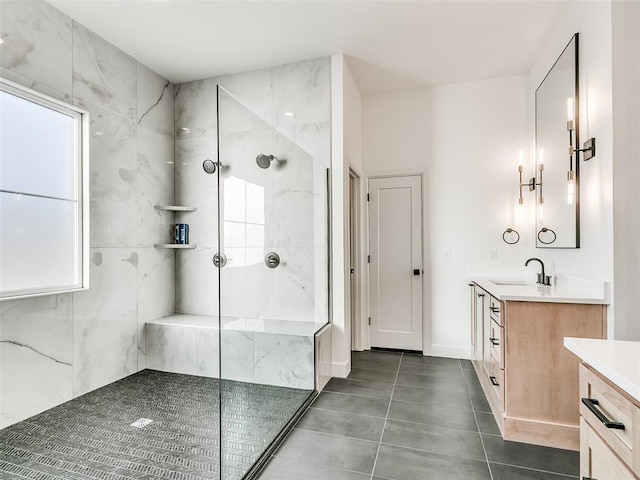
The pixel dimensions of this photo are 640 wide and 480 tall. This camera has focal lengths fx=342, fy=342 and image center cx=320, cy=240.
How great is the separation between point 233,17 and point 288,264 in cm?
186

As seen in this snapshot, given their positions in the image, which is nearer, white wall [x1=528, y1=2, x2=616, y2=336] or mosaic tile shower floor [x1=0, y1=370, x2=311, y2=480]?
mosaic tile shower floor [x1=0, y1=370, x2=311, y2=480]

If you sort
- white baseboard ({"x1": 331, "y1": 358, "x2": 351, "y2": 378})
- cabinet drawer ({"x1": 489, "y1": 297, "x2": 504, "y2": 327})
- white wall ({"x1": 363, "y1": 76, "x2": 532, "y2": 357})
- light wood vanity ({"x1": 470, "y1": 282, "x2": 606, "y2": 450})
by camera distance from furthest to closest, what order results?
white wall ({"x1": 363, "y1": 76, "x2": 532, "y2": 357}) → white baseboard ({"x1": 331, "y1": 358, "x2": 351, "y2": 378}) → cabinet drawer ({"x1": 489, "y1": 297, "x2": 504, "y2": 327}) → light wood vanity ({"x1": 470, "y1": 282, "x2": 606, "y2": 450})

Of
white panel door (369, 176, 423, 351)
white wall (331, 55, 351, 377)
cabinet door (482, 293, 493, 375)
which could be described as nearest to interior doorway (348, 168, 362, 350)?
white panel door (369, 176, 423, 351)

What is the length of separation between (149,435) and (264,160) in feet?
6.03

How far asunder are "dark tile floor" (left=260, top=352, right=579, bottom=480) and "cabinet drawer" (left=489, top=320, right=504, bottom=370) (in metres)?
0.42

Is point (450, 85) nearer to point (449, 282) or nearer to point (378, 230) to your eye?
point (378, 230)

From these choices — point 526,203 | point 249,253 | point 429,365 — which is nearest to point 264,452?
point 249,253

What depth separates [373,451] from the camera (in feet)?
6.33

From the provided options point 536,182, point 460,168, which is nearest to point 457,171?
point 460,168

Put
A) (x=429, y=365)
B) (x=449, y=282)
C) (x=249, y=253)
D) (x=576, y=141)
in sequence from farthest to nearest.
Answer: (x=449, y=282) < (x=429, y=365) < (x=576, y=141) < (x=249, y=253)

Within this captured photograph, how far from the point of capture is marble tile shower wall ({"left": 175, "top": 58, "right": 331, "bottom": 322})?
1.76 meters

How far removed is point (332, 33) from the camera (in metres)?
2.73

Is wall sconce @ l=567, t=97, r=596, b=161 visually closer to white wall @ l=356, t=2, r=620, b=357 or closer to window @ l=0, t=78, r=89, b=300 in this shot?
white wall @ l=356, t=2, r=620, b=357

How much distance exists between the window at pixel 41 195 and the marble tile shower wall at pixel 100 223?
84 mm
